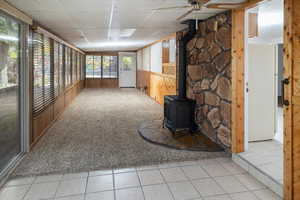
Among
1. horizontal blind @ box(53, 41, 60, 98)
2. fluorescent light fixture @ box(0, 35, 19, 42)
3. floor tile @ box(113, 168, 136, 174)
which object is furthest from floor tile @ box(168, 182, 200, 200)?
horizontal blind @ box(53, 41, 60, 98)

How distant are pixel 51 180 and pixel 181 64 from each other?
116 inches

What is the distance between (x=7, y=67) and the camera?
294 cm

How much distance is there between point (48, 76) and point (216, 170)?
12.6 ft

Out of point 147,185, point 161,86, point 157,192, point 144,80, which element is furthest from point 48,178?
point 144,80

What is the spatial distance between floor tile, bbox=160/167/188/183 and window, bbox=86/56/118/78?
1109cm

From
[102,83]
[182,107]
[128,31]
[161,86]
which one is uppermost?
[128,31]

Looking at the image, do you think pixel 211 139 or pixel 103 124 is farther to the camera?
pixel 103 124

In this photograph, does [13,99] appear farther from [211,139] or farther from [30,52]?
[211,139]

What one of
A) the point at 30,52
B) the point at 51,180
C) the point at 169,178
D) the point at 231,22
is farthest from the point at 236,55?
the point at 30,52

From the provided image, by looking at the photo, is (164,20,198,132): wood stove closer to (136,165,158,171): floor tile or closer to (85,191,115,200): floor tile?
(136,165,158,171): floor tile

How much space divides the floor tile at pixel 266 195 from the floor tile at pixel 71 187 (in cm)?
186

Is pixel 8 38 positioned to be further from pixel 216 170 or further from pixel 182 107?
pixel 216 170

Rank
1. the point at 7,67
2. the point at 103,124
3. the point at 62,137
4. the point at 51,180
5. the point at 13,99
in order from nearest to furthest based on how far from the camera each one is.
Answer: the point at 51,180 < the point at 7,67 < the point at 13,99 < the point at 62,137 < the point at 103,124

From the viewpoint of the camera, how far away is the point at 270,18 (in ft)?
13.9
